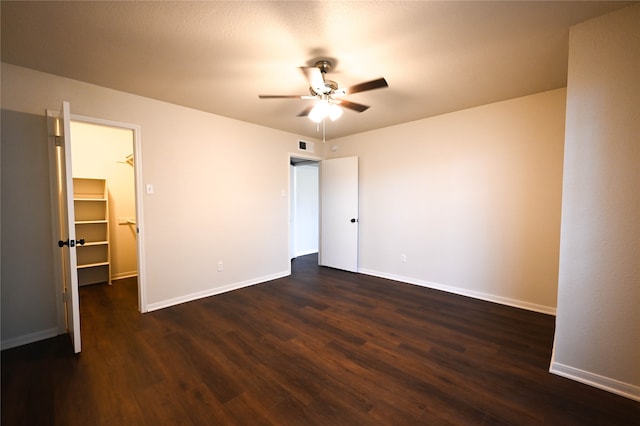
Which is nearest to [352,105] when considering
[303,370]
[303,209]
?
[303,370]

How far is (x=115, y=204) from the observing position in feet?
14.2

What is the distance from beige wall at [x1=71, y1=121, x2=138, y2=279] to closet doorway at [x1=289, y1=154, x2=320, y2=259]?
298 cm

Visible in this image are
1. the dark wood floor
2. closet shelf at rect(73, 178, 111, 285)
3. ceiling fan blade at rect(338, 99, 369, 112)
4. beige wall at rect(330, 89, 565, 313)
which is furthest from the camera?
closet shelf at rect(73, 178, 111, 285)

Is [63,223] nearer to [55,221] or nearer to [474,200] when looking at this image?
[55,221]

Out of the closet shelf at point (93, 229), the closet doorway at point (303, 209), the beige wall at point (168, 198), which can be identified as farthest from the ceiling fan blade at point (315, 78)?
the closet shelf at point (93, 229)

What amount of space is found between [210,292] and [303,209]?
3.17 meters

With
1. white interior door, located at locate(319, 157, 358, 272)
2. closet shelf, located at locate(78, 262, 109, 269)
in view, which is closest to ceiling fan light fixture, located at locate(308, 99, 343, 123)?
white interior door, located at locate(319, 157, 358, 272)

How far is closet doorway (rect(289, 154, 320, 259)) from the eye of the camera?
6023 millimetres

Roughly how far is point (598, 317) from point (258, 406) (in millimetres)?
2276

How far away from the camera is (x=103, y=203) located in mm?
4148

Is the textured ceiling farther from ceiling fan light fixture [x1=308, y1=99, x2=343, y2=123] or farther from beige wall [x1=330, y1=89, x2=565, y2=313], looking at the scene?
beige wall [x1=330, y1=89, x2=565, y2=313]

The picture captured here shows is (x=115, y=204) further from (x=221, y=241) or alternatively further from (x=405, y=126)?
(x=405, y=126)

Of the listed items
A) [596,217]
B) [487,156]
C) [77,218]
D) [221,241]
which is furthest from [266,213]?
[596,217]

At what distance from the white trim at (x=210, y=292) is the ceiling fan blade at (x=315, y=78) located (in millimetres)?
2825
